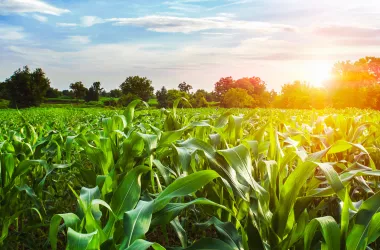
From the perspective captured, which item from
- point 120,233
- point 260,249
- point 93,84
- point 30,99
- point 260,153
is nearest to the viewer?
point 120,233

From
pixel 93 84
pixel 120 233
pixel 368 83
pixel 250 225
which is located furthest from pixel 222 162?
pixel 93 84

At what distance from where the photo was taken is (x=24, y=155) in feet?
9.23

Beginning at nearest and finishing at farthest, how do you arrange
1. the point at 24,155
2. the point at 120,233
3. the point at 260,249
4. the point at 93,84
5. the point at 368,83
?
the point at 120,233, the point at 260,249, the point at 24,155, the point at 368,83, the point at 93,84

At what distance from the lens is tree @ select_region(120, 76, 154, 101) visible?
83000mm

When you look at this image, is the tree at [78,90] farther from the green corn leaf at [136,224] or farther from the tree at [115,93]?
the green corn leaf at [136,224]

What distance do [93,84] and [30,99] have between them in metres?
22.9

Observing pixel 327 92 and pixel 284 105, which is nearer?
pixel 327 92

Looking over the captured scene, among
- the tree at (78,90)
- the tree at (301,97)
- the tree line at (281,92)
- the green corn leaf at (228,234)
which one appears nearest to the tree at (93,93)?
the tree at (78,90)

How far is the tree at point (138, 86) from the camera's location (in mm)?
83000

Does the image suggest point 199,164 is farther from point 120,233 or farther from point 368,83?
point 368,83

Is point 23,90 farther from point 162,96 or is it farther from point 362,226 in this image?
point 362,226

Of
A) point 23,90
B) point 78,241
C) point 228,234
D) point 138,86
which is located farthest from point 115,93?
point 78,241

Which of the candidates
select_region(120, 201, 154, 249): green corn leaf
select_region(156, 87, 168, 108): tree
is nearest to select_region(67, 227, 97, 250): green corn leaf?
select_region(120, 201, 154, 249): green corn leaf

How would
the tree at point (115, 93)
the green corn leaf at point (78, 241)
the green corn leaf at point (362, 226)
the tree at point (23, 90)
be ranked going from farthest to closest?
the tree at point (115, 93), the tree at point (23, 90), the green corn leaf at point (362, 226), the green corn leaf at point (78, 241)
